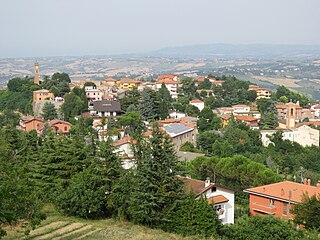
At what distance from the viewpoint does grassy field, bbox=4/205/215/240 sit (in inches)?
524

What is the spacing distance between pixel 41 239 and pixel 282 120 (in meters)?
39.6

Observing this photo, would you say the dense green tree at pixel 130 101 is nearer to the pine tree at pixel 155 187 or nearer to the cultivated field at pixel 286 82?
the pine tree at pixel 155 187

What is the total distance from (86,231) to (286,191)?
947 centimetres

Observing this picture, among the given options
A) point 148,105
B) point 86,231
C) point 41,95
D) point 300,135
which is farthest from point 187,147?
point 86,231

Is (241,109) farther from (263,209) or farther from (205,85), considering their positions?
(263,209)

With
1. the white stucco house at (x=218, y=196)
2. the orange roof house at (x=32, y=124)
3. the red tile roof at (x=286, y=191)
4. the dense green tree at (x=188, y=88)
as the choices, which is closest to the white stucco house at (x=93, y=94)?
the orange roof house at (x=32, y=124)

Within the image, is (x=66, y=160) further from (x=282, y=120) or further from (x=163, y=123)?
(x=282, y=120)

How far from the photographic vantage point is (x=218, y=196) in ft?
61.3

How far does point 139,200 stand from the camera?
1503 cm

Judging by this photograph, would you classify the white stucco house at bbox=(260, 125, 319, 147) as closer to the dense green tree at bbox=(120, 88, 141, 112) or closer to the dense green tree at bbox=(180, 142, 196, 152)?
the dense green tree at bbox=(180, 142, 196, 152)

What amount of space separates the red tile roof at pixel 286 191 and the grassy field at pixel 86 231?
6854 millimetres

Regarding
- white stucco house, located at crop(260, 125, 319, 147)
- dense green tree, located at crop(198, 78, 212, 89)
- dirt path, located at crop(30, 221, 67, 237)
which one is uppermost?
dirt path, located at crop(30, 221, 67, 237)

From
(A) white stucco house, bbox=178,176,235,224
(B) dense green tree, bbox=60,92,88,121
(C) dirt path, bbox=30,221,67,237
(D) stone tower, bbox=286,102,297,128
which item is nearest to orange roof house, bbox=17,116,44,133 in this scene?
(B) dense green tree, bbox=60,92,88,121

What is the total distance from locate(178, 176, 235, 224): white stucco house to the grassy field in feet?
12.4
